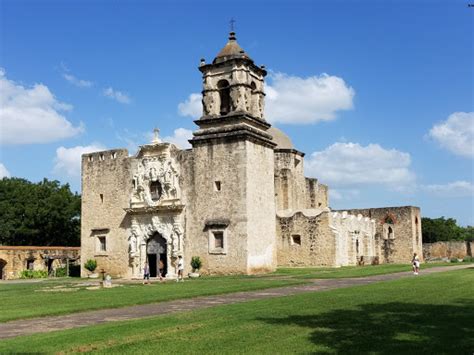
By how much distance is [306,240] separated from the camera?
3500 cm

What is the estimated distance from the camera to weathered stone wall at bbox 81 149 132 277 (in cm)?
3469

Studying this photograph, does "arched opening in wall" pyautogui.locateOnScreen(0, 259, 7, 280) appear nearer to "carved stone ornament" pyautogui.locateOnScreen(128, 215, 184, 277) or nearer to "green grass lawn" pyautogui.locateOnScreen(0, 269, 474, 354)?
"carved stone ornament" pyautogui.locateOnScreen(128, 215, 184, 277)

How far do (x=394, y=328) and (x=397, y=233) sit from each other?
125ft

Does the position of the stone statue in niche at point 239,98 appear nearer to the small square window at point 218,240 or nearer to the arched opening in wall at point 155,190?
the arched opening in wall at point 155,190

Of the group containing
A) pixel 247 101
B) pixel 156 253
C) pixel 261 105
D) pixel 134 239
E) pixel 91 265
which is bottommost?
pixel 91 265

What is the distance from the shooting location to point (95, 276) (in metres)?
34.9

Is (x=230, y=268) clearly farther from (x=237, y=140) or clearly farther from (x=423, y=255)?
(x=423, y=255)

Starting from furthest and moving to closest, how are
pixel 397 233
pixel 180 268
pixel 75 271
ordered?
pixel 397 233 → pixel 75 271 → pixel 180 268

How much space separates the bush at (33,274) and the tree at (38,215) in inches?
507

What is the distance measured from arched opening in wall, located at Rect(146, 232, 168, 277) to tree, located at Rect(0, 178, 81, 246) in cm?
Answer: 2147

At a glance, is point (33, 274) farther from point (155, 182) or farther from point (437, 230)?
point (437, 230)

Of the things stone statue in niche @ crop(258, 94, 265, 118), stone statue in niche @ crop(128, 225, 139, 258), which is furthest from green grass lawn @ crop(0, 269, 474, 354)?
stone statue in niche @ crop(258, 94, 265, 118)

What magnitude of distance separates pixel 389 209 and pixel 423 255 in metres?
8.10

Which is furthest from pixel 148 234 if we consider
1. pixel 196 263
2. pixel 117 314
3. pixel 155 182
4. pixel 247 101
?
pixel 117 314
